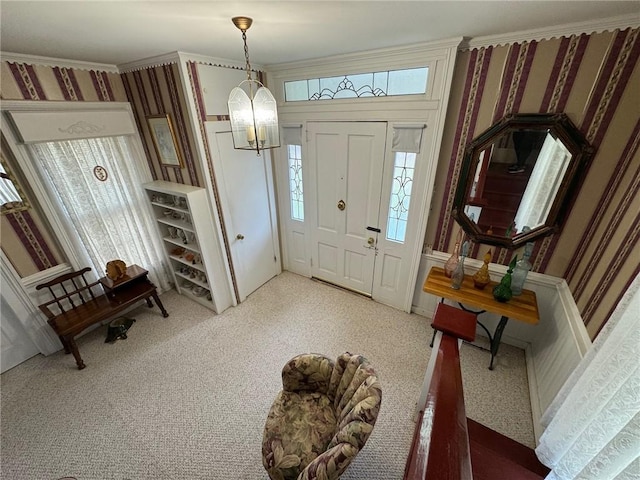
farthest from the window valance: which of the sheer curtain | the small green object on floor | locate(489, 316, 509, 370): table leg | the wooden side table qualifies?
locate(489, 316, 509, 370): table leg

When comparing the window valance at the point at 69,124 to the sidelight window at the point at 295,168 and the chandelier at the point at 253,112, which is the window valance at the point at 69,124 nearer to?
the sidelight window at the point at 295,168

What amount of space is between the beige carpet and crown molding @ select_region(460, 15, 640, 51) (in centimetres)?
248

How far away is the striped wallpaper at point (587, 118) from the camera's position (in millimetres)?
1504

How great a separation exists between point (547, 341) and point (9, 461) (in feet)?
13.1

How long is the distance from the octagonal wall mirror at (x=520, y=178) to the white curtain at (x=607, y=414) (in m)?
1.16

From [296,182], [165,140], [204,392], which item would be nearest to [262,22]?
[165,140]

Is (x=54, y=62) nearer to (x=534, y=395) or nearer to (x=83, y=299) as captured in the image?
(x=83, y=299)

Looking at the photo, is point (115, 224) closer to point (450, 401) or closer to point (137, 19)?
point (137, 19)

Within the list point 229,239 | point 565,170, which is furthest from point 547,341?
point 229,239

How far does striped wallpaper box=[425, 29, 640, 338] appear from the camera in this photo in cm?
150

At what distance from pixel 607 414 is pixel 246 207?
9.49 ft

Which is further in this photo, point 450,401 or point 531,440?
point 531,440

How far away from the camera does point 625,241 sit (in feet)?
4.70

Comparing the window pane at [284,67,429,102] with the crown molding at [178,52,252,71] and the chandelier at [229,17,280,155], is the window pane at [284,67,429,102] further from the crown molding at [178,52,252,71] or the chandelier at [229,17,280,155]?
the chandelier at [229,17,280,155]
